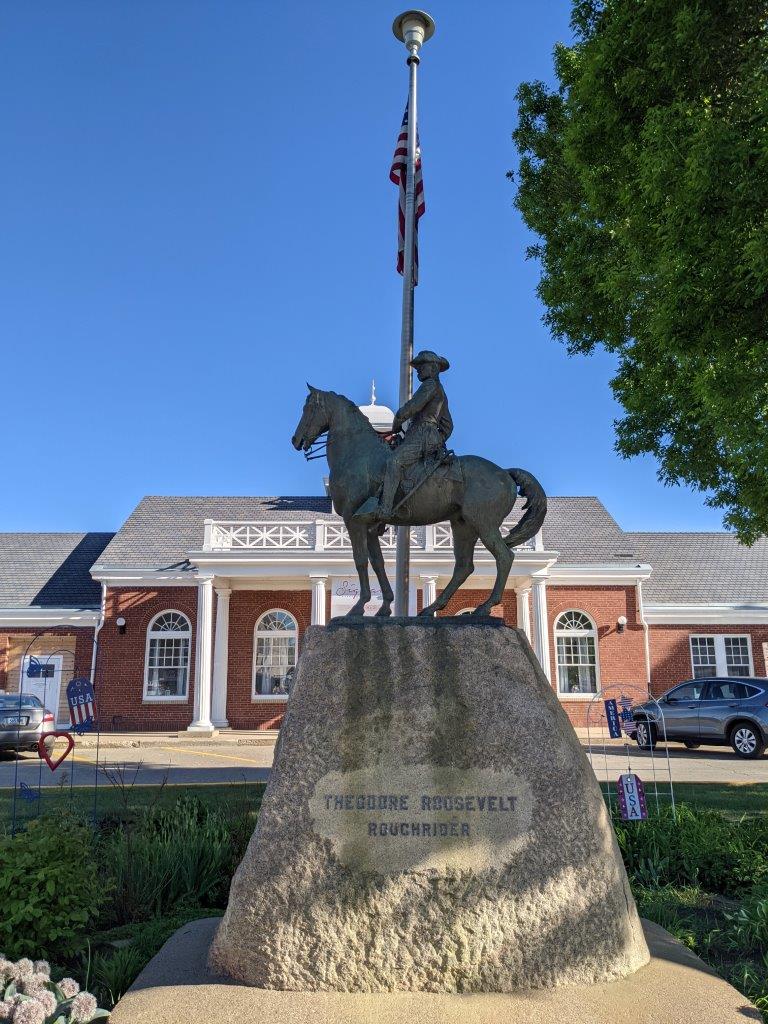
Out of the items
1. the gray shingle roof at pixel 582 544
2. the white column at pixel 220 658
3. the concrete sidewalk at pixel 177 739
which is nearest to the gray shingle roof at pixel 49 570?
the gray shingle roof at pixel 582 544

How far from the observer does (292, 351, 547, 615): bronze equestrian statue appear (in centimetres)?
505

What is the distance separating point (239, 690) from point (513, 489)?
64.4 ft

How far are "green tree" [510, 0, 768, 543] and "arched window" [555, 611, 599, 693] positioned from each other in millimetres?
14443

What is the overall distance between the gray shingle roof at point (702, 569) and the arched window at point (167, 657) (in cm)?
1450

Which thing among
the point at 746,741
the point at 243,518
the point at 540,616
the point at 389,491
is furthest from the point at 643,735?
the point at 243,518

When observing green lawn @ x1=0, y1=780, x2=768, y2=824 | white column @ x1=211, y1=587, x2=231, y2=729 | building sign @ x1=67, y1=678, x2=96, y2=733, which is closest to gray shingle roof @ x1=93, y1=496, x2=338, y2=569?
white column @ x1=211, y1=587, x2=231, y2=729

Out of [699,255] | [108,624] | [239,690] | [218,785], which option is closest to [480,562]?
[239,690]

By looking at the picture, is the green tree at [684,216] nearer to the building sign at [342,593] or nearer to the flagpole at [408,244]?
the flagpole at [408,244]

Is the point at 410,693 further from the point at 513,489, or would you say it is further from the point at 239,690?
the point at 239,690

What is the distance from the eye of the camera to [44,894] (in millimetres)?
4418

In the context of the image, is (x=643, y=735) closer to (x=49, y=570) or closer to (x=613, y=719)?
(x=613, y=719)

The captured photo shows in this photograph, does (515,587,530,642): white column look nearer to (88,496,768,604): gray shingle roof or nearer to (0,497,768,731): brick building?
(0,497,768,731): brick building

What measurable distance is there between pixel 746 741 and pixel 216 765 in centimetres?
1028

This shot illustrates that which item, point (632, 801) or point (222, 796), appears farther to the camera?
point (222, 796)
